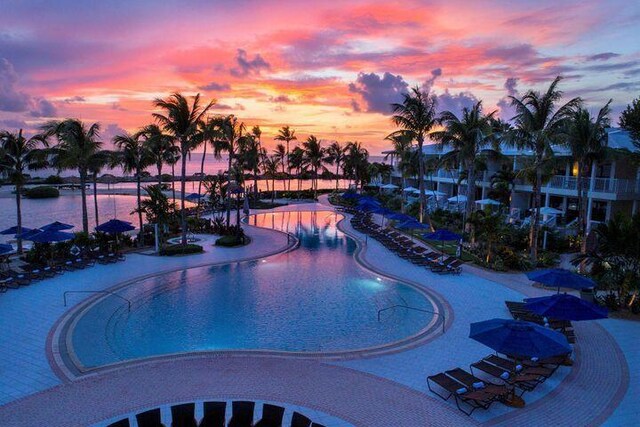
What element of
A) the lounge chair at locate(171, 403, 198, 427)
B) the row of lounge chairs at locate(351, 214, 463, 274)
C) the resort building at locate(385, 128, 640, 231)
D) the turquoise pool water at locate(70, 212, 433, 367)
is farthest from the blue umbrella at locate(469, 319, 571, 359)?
the resort building at locate(385, 128, 640, 231)

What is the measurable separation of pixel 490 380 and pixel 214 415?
→ 7.15m

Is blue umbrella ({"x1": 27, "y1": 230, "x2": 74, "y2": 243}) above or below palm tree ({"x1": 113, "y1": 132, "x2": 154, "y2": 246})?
below

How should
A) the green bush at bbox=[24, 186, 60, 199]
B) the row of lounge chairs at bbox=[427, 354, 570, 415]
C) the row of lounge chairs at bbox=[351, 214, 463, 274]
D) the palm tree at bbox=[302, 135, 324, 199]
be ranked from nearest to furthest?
the row of lounge chairs at bbox=[427, 354, 570, 415] → the row of lounge chairs at bbox=[351, 214, 463, 274] → the green bush at bbox=[24, 186, 60, 199] → the palm tree at bbox=[302, 135, 324, 199]

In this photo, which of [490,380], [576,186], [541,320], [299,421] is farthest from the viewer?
[576,186]

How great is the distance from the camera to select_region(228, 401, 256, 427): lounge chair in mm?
8719

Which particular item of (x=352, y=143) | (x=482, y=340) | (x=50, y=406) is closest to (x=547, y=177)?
(x=482, y=340)

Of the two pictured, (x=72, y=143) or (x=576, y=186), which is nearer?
(x=72, y=143)

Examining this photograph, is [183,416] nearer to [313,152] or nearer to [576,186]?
[576,186]

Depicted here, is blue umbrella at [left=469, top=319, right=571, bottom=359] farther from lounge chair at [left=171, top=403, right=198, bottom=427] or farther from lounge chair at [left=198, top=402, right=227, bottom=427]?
lounge chair at [left=171, top=403, right=198, bottom=427]

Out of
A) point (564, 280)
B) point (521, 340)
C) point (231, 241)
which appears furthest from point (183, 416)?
point (231, 241)

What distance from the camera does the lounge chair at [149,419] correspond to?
8.54 m

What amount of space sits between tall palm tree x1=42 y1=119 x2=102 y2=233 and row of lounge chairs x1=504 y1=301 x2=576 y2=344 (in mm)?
24159

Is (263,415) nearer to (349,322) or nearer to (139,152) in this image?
(349,322)

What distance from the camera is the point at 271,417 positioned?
8789 millimetres
